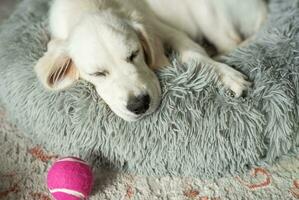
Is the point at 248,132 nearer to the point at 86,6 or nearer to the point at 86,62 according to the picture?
the point at 86,62

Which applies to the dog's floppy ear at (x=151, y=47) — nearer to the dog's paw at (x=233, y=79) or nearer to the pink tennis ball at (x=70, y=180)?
the dog's paw at (x=233, y=79)

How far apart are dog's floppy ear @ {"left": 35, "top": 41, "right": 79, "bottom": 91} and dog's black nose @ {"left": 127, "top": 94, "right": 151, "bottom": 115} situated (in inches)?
11.2

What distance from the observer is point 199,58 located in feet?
5.50

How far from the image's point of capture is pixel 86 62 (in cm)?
152

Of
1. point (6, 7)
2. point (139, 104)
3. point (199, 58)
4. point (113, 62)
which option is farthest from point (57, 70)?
point (6, 7)

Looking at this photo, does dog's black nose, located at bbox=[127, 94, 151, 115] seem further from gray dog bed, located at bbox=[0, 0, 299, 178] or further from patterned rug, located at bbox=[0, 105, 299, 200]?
patterned rug, located at bbox=[0, 105, 299, 200]

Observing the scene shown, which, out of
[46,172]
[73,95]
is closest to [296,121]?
[73,95]

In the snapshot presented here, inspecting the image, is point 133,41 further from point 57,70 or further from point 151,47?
point 57,70

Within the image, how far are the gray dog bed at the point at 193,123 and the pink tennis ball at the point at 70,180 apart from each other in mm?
143

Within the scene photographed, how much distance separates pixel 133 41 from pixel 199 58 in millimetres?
277

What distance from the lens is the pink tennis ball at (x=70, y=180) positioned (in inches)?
56.4

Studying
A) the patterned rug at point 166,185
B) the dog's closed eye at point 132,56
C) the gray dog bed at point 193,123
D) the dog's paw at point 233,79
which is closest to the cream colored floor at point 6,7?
the gray dog bed at point 193,123

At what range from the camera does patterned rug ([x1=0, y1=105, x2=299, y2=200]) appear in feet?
4.98

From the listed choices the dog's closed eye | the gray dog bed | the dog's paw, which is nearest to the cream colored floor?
the gray dog bed
